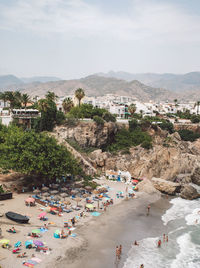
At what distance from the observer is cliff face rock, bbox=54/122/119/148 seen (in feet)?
194

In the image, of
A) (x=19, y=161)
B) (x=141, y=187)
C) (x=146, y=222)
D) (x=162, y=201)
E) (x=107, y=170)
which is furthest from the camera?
(x=107, y=170)

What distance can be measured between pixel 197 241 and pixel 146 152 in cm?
3025

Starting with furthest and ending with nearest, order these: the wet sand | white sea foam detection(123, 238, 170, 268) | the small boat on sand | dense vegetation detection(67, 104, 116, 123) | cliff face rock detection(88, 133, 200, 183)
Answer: dense vegetation detection(67, 104, 116, 123) < cliff face rock detection(88, 133, 200, 183) < the small boat on sand < white sea foam detection(123, 238, 170, 268) < the wet sand

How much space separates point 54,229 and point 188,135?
63.1 meters

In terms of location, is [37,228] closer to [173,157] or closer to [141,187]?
[141,187]

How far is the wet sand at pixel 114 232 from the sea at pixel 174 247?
2.91ft

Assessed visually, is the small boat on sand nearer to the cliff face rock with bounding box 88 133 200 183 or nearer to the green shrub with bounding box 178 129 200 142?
the cliff face rock with bounding box 88 133 200 183

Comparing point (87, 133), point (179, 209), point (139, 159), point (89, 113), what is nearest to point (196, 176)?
point (139, 159)

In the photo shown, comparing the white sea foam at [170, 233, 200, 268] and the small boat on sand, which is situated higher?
the small boat on sand

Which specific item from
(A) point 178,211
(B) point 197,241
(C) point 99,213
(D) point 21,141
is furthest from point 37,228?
(A) point 178,211

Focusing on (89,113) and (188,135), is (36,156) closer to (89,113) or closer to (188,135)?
(89,113)

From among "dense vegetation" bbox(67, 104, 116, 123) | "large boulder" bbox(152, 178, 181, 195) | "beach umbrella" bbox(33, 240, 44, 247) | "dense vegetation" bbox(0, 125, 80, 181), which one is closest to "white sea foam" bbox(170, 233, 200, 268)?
"beach umbrella" bbox(33, 240, 44, 247)

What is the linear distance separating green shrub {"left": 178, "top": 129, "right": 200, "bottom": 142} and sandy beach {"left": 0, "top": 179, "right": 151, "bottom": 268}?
155ft

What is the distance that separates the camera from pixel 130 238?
2731cm
